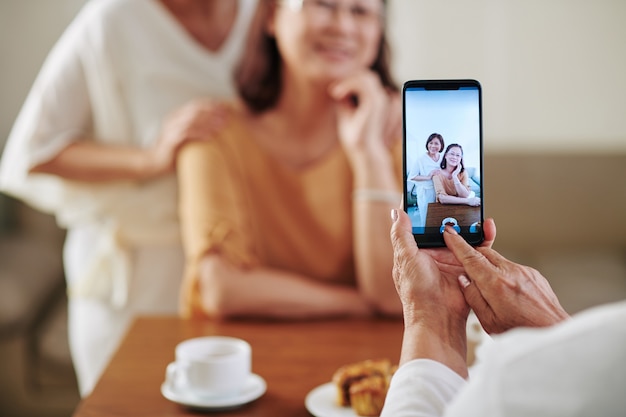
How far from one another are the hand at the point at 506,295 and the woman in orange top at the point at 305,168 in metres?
0.86

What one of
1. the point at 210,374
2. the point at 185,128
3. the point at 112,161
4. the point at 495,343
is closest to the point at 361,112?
the point at 185,128

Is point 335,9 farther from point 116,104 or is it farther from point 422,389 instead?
point 422,389

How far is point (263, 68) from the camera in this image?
6.27ft

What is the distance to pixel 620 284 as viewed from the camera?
8.82ft

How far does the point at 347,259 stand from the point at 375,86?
1.29 ft

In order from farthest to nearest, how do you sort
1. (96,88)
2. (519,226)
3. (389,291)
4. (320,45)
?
1. (519,226)
2. (96,88)
3. (320,45)
4. (389,291)

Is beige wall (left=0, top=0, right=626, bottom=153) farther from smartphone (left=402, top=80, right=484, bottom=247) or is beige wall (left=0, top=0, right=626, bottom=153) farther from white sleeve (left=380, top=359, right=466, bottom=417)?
white sleeve (left=380, top=359, right=466, bottom=417)

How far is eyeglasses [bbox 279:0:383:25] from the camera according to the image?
1.78 meters

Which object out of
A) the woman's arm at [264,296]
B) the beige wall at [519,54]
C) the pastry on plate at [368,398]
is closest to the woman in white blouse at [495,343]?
the pastry on plate at [368,398]

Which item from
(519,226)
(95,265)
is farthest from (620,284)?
(95,265)

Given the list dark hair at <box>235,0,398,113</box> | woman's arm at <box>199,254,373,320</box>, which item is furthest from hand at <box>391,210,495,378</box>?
dark hair at <box>235,0,398,113</box>

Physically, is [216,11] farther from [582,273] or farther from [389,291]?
[582,273]

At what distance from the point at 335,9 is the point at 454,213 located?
1.04 metres

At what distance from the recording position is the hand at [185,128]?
5.96 ft
